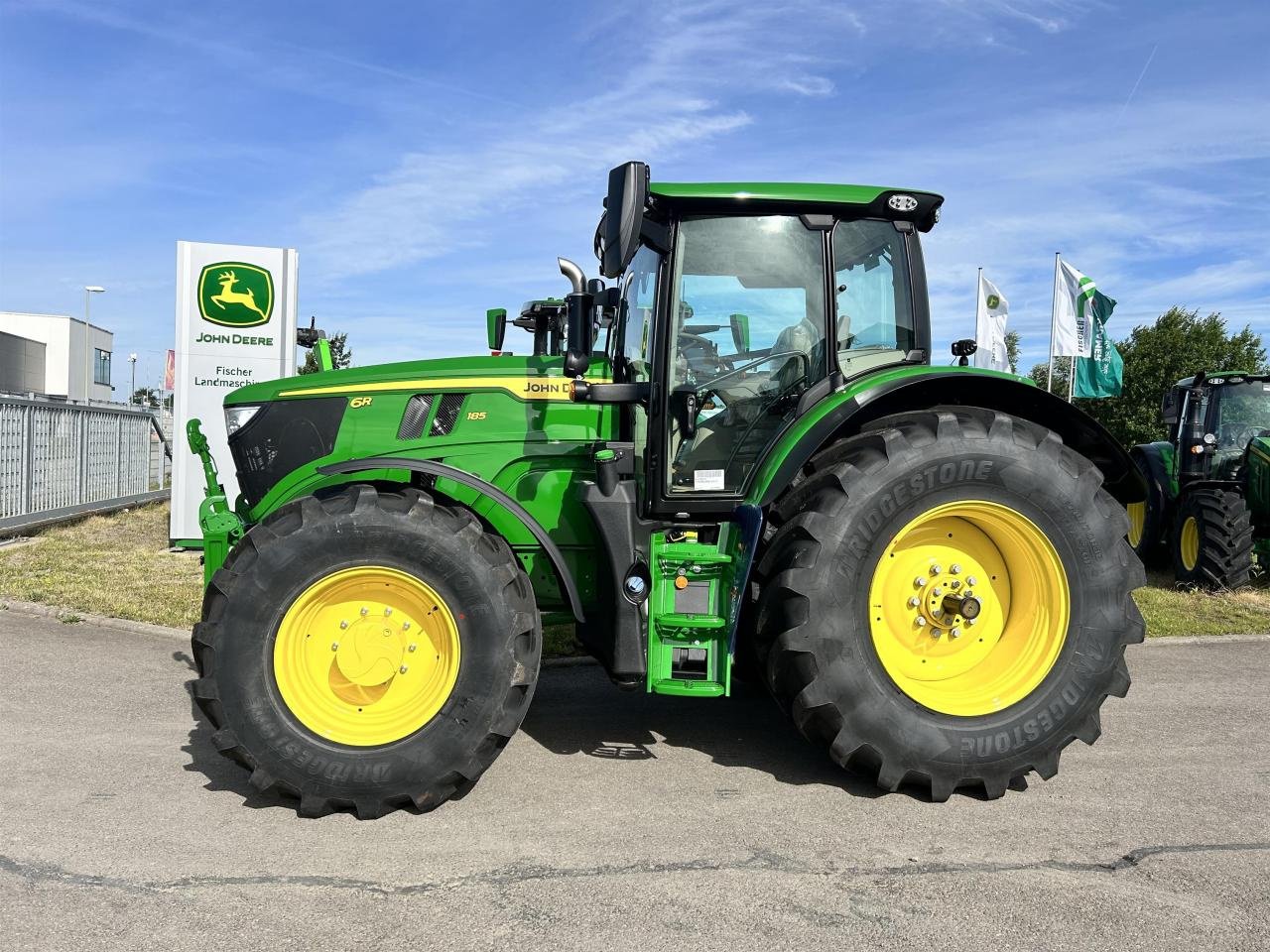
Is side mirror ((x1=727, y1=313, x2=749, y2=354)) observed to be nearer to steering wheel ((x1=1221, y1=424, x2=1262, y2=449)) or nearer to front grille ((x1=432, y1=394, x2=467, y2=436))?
front grille ((x1=432, y1=394, x2=467, y2=436))

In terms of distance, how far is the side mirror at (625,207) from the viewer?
3.53 m

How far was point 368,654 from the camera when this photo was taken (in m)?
3.87

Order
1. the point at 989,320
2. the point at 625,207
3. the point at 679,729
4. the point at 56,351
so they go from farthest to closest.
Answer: the point at 56,351
the point at 989,320
the point at 679,729
the point at 625,207

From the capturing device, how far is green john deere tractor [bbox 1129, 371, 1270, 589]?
930cm

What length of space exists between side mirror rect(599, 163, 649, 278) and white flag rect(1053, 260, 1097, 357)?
1342cm

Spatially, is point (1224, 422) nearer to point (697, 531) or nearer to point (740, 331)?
point (740, 331)

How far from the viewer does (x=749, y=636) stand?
421cm

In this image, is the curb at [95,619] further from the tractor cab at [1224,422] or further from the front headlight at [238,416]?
the tractor cab at [1224,422]

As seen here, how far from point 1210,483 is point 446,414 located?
8516 mm

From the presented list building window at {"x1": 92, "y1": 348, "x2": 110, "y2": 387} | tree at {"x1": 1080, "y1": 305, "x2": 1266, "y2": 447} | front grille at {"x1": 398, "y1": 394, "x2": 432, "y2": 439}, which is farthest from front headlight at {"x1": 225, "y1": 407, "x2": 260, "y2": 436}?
building window at {"x1": 92, "y1": 348, "x2": 110, "y2": 387}

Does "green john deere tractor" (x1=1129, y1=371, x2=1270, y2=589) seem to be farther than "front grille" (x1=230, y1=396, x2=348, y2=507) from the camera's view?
Yes

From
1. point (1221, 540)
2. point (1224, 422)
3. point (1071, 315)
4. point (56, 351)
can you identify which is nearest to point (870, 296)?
point (1221, 540)

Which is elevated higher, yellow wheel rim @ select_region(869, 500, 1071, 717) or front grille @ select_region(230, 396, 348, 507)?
front grille @ select_region(230, 396, 348, 507)

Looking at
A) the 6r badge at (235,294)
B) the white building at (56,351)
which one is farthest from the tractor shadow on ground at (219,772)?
the white building at (56,351)
